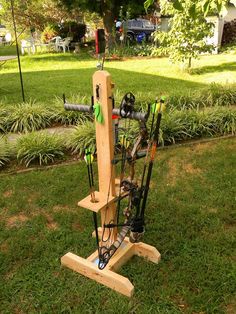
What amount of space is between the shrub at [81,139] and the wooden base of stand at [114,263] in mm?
2190

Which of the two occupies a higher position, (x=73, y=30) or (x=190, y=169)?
(x=73, y=30)

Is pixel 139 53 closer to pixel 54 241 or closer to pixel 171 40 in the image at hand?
pixel 171 40

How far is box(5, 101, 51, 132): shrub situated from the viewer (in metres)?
5.74

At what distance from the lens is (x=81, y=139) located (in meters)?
5.02

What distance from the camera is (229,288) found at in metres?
2.55

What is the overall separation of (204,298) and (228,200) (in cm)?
139

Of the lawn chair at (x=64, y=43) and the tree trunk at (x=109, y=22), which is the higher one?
the tree trunk at (x=109, y=22)

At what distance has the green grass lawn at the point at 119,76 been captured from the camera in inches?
339

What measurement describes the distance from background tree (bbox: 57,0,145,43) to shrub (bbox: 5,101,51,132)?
955 cm

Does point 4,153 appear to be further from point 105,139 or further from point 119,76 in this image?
point 119,76

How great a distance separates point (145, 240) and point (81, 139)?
2291 millimetres

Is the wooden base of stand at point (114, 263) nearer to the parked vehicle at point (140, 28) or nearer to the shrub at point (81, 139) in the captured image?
the shrub at point (81, 139)

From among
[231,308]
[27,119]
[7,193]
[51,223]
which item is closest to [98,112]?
[51,223]

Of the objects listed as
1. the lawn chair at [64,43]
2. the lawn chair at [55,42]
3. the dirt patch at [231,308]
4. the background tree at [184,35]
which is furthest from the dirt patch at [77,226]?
the lawn chair at [55,42]
